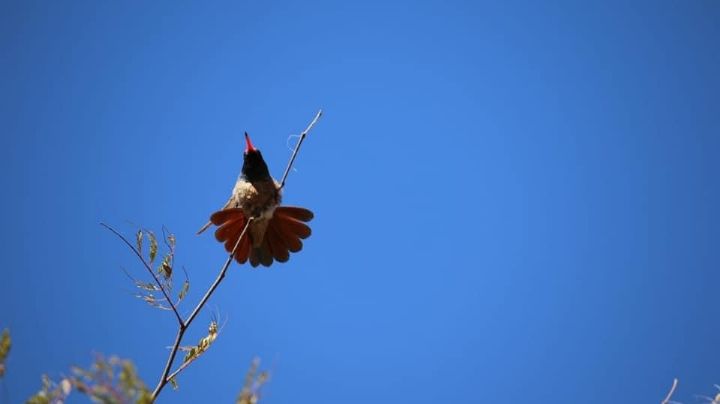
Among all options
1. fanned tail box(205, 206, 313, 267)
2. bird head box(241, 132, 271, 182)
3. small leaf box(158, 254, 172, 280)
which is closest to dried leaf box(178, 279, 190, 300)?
small leaf box(158, 254, 172, 280)

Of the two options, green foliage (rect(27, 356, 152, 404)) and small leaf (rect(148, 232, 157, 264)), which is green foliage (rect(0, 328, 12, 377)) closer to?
green foliage (rect(27, 356, 152, 404))

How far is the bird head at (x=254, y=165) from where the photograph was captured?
16.1 feet

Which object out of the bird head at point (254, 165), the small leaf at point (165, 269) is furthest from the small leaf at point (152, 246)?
the bird head at point (254, 165)

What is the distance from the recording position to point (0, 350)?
1575mm

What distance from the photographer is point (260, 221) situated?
15.4ft

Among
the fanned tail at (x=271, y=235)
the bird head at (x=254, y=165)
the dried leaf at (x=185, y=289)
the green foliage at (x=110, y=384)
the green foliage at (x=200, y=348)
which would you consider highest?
the bird head at (x=254, y=165)

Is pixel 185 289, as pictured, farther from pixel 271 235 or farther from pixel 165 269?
pixel 271 235

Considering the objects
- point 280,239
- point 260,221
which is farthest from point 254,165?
point 280,239

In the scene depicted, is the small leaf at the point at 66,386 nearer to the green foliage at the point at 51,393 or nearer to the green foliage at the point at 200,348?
the green foliage at the point at 51,393

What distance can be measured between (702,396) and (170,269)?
2.98m

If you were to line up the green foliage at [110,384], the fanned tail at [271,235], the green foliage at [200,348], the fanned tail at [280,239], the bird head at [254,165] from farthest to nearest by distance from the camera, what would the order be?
the bird head at [254,165]
the fanned tail at [280,239]
the fanned tail at [271,235]
the green foliage at [200,348]
the green foliage at [110,384]

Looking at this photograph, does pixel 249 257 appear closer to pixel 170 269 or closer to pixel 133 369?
pixel 170 269

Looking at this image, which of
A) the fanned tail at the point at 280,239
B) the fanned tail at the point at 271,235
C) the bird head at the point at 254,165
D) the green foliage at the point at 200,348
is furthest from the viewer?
the bird head at the point at 254,165

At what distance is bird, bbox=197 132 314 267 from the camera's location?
4488mm
